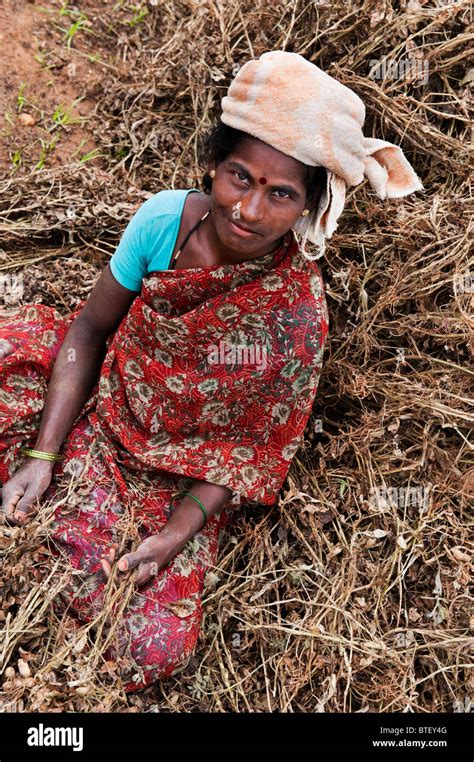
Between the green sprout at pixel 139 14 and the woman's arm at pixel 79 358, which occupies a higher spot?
the green sprout at pixel 139 14

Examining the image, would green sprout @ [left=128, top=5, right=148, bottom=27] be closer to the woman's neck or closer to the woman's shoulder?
the woman's shoulder

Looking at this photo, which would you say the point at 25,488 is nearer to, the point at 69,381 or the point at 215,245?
the point at 69,381

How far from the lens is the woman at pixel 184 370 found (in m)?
1.88

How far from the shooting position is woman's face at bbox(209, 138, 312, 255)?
72.5 inches

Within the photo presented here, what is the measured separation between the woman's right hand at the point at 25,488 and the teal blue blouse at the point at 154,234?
2.26 feet

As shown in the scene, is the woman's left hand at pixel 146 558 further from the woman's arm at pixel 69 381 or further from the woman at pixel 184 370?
the woman's arm at pixel 69 381

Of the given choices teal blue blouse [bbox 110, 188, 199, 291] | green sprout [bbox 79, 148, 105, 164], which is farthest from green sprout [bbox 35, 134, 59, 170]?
teal blue blouse [bbox 110, 188, 199, 291]

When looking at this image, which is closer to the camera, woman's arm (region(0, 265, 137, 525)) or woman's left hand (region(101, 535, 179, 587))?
woman's left hand (region(101, 535, 179, 587))

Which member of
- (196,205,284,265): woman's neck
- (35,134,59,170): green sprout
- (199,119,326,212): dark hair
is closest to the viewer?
(199,119,326,212): dark hair

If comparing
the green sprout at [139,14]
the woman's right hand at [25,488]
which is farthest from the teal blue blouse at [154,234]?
the green sprout at [139,14]

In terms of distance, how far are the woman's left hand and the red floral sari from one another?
0.17ft

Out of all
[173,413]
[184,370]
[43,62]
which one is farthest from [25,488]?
[43,62]

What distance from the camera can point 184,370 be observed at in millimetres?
2238
